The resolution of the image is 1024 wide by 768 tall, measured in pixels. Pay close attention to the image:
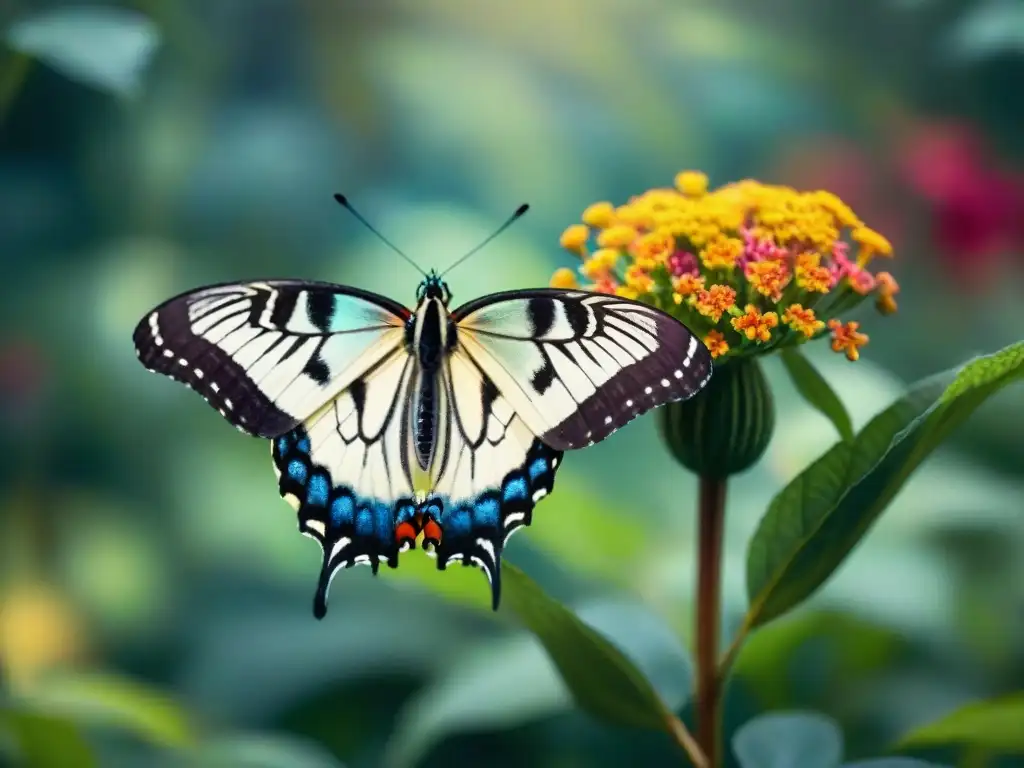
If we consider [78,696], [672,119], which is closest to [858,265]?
[78,696]

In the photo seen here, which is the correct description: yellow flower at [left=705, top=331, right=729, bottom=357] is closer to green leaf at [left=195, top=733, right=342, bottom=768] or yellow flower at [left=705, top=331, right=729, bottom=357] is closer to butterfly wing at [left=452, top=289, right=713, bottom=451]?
butterfly wing at [left=452, top=289, right=713, bottom=451]

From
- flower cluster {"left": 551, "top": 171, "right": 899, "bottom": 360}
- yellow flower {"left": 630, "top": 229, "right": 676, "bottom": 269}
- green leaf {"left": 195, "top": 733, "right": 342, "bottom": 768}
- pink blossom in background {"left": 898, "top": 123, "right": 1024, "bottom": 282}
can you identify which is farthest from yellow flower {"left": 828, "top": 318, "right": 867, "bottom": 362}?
pink blossom in background {"left": 898, "top": 123, "right": 1024, "bottom": 282}

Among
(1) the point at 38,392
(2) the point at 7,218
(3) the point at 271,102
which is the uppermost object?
(3) the point at 271,102

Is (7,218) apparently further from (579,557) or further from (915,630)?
(915,630)

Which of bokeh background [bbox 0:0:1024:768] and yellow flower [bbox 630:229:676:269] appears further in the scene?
bokeh background [bbox 0:0:1024:768]

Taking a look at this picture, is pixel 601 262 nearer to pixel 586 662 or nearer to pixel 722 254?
pixel 722 254

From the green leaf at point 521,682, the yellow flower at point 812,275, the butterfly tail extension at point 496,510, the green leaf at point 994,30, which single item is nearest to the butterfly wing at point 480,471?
the butterfly tail extension at point 496,510
